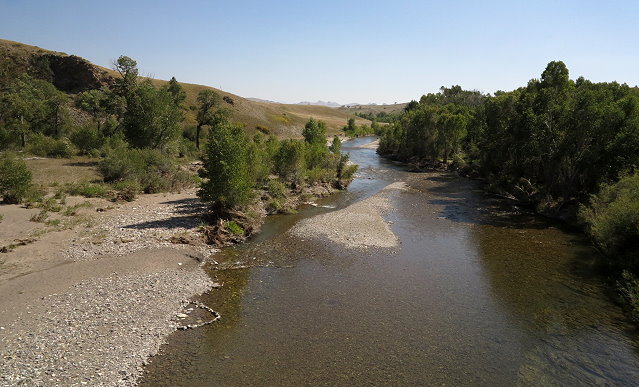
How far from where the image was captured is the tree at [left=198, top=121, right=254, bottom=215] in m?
31.6

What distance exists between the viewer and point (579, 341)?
17.2 metres

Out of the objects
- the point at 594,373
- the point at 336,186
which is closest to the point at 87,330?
the point at 594,373

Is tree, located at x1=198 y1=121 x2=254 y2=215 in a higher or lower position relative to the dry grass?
higher

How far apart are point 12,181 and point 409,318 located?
3386cm

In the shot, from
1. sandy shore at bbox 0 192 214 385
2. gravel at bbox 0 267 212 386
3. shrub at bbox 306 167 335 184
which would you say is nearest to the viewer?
gravel at bbox 0 267 212 386

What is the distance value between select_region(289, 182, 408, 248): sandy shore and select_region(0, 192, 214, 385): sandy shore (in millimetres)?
10141

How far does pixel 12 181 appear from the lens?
3116 cm

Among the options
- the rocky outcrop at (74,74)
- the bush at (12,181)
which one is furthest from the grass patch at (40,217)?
the rocky outcrop at (74,74)

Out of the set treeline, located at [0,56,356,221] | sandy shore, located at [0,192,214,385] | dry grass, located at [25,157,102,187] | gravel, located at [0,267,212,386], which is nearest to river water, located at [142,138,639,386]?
gravel, located at [0,267,212,386]

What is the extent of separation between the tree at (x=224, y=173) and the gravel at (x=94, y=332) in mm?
11779

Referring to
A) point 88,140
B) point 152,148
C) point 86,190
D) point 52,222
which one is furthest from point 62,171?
point 52,222

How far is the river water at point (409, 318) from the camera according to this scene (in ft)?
49.0

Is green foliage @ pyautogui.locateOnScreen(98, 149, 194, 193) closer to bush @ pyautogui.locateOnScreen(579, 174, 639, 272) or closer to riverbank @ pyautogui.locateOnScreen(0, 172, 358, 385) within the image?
riverbank @ pyautogui.locateOnScreen(0, 172, 358, 385)

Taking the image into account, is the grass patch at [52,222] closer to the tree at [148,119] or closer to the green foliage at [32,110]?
the tree at [148,119]
